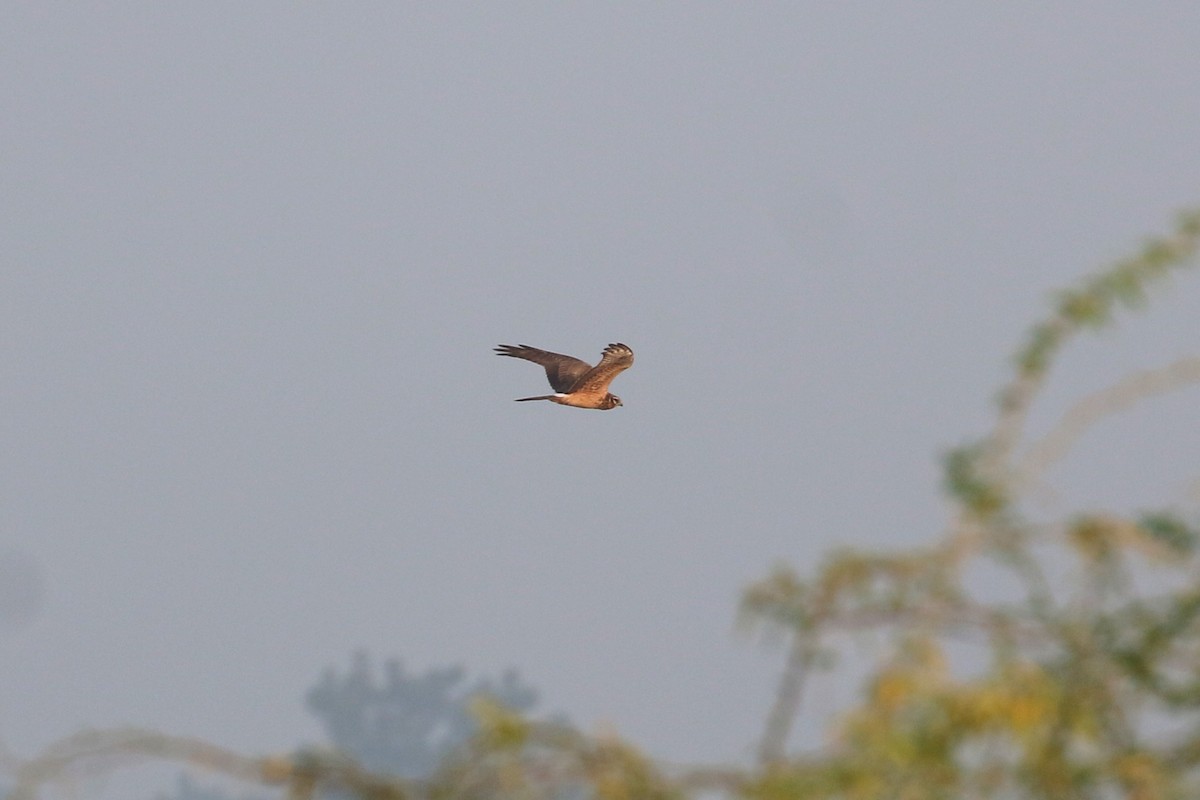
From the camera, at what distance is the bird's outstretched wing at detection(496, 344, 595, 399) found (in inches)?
760

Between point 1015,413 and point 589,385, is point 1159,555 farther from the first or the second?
point 589,385

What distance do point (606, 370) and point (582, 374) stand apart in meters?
0.50

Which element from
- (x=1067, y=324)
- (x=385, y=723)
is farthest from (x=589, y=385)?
(x=385, y=723)

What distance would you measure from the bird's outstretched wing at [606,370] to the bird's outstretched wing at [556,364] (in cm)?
11

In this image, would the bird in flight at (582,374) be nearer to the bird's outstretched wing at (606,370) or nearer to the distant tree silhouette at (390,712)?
the bird's outstretched wing at (606,370)

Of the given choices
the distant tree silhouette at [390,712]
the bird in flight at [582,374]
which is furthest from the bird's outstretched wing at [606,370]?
the distant tree silhouette at [390,712]

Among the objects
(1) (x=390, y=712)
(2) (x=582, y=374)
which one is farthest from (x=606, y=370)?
(1) (x=390, y=712)

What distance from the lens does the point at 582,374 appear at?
62.7ft

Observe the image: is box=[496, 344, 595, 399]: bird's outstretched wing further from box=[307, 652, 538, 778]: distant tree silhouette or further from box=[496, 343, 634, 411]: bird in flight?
box=[307, 652, 538, 778]: distant tree silhouette

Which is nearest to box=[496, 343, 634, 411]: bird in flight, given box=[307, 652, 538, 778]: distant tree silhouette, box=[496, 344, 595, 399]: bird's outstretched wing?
box=[496, 344, 595, 399]: bird's outstretched wing

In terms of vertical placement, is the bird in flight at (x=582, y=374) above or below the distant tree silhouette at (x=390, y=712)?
below

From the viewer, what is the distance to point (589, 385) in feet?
62.0

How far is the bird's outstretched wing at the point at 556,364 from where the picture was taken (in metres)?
19.3

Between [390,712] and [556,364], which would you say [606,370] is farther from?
[390,712]
